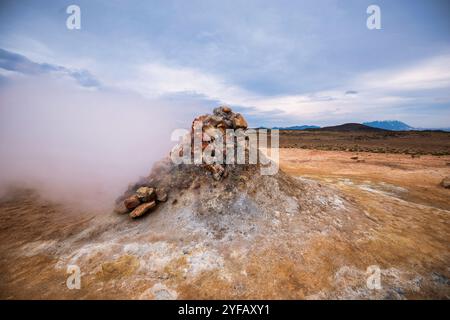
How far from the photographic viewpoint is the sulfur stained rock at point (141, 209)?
5.30 m

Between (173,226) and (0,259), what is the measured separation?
342 centimetres

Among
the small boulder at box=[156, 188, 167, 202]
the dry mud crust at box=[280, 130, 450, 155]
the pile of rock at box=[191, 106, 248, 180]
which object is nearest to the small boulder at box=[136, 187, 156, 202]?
the small boulder at box=[156, 188, 167, 202]

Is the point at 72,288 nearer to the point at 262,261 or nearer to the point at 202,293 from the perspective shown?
the point at 202,293

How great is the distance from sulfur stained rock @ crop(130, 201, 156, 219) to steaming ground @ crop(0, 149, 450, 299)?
0.18 metres

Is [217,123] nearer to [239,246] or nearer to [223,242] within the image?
[223,242]

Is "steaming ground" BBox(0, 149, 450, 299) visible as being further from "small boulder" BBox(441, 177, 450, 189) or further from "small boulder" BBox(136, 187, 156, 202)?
"small boulder" BBox(441, 177, 450, 189)

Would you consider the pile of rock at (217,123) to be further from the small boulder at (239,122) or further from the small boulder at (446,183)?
the small boulder at (446,183)

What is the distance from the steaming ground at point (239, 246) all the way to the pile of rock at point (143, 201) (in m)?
0.22

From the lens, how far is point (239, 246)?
13.6 feet

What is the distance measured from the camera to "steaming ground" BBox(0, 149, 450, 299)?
Result: 3.30 metres

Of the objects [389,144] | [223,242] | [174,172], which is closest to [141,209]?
[174,172]
